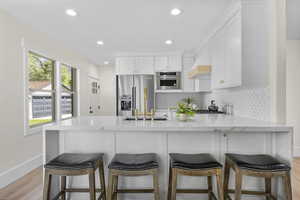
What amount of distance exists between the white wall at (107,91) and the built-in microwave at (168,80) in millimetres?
2179

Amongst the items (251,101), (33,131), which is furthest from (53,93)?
(251,101)

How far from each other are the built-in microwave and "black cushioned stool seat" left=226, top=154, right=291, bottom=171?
333 cm

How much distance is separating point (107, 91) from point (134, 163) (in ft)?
17.1

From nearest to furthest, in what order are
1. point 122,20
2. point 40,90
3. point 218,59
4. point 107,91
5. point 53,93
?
1. point 218,59
2. point 122,20
3. point 40,90
4. point 53,93
5. point 107,91

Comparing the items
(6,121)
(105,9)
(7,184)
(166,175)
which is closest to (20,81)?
(6,121)

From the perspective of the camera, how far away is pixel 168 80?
4.96 m

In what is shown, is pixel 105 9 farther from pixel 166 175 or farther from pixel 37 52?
pixel 166 175

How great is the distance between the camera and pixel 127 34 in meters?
3.51

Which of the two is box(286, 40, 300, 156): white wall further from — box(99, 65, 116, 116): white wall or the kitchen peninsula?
box(99, 65, 116, 116): white wall

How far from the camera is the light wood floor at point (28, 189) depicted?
7.53ft

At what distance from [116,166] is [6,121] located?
2.12 meters

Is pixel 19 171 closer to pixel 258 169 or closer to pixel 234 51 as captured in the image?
pixel 258 169

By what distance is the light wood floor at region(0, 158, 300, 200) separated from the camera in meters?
2.29

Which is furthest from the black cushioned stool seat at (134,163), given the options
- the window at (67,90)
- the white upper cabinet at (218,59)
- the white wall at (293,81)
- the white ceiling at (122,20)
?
the white wall at (293,81)
